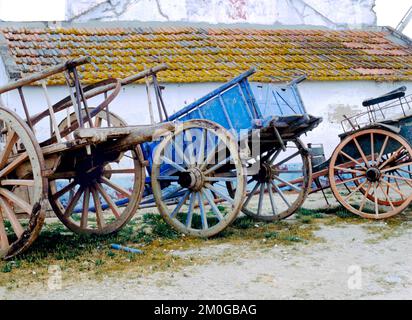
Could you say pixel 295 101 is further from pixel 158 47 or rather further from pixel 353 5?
pixel 353 5

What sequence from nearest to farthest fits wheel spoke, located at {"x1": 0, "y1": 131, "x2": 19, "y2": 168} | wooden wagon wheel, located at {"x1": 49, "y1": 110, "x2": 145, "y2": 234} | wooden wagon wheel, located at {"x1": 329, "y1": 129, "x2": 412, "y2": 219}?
wheel spoke, located at {"x1": 0, "y1": 131, "x2": 19, "y2": 168}, wooden wagon wheel, located at {"x1": 49, "y1": 110, "x2": 145, "y2": 234}, wooden wagon wheel, located at {"x1": 329, "y1": 129, "x2": 412, "y2": 219}

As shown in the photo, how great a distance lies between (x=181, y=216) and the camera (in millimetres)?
7602

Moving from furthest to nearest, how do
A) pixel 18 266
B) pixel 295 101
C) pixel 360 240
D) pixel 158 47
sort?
pixel 158 47 → pixel 295 101 → pixel 360 240 → pixel 18 266

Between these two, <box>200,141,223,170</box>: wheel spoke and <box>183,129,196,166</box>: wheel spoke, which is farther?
<box>183,129,196,166</box>: wheel spoke

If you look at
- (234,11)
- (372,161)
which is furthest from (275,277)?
(234,11)

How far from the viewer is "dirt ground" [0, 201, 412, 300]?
4.19 m

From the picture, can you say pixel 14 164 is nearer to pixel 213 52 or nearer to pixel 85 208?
pixel 85 208

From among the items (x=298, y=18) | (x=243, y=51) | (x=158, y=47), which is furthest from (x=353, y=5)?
(x=158, y=47)

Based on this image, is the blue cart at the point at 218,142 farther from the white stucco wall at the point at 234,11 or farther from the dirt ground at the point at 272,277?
the white stucco wall at the point at 234,11

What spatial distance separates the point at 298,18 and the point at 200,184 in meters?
9.83

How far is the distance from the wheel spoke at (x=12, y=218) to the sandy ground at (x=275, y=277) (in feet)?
2.87

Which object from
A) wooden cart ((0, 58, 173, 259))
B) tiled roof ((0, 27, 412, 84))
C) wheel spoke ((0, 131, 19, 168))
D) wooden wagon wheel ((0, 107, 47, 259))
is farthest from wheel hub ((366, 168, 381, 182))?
wheel spoke ((0, 131, 19, 168))

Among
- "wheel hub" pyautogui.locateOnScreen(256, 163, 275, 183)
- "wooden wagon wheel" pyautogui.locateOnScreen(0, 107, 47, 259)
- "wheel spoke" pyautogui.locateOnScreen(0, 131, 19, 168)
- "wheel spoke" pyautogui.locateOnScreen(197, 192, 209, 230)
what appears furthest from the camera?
"wheel hub" pyautogui.locateOnScreen(256, 163, 275, 183)

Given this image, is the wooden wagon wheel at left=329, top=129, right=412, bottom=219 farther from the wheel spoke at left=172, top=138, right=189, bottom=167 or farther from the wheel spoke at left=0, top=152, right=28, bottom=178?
the wheel spoke at left=0, top=152, right=28, bottom=178
